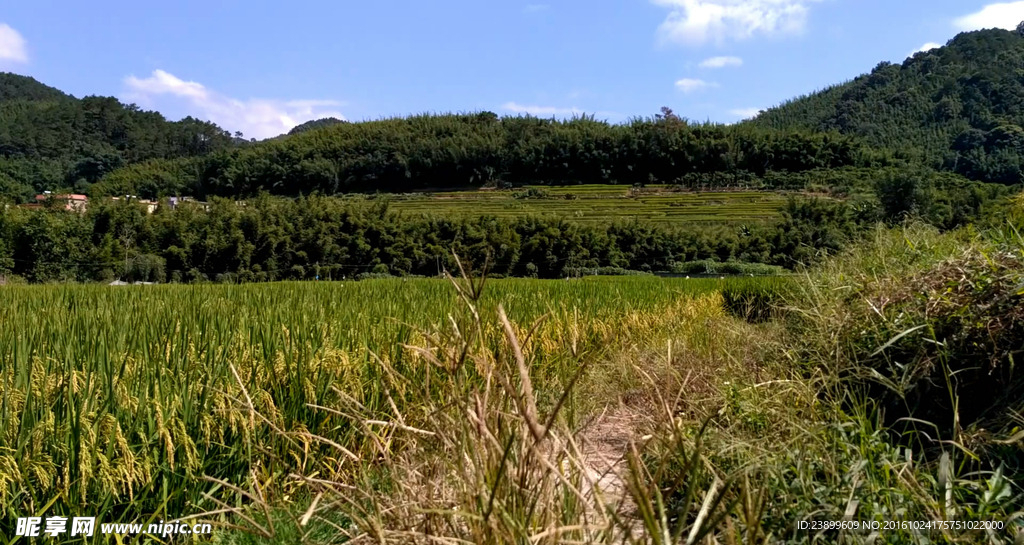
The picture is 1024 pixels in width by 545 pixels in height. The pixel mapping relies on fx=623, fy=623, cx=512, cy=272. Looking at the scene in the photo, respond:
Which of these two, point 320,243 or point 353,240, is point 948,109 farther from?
point 320,243

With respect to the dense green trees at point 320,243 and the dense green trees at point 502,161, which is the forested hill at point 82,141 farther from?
the dense green trees at point 320,243

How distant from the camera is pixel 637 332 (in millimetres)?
7004

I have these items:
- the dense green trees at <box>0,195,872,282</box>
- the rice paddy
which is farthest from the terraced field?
the rice paddy

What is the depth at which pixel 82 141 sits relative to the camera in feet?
252

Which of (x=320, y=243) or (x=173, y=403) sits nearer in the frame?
(x=173, y=403)

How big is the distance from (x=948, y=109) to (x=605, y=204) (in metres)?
48.9

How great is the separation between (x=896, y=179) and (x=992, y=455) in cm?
3546

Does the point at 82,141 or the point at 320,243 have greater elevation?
the point at 82,141

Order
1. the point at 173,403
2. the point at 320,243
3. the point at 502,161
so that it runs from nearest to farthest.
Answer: the point at 173,403, the point at 320,243, the point at 502,161

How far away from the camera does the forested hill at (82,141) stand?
63438mm

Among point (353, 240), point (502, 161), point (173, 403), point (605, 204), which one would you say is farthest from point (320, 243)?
point (502, 161)

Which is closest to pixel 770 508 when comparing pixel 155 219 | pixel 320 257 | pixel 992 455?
pixel 992 455

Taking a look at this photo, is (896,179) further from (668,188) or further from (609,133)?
(609,133)

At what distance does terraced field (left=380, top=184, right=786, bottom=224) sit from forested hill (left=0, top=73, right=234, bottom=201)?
35.8 m
